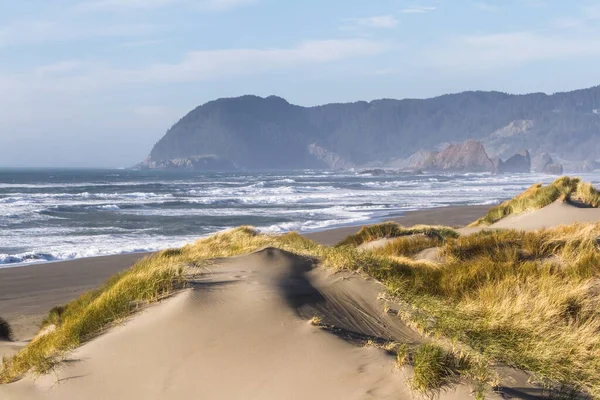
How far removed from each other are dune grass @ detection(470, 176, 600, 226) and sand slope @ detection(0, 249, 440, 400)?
47.0ft

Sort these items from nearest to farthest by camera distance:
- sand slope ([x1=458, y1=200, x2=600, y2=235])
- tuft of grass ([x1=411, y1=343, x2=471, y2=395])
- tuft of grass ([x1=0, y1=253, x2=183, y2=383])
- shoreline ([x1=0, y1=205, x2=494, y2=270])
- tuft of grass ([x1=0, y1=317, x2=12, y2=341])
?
tuft of grass ([x1=411, y1=343, x2=471, y2=395]) < tuft of grass ([x1=0, y1=253, x2=183, y2=383]) < tuft of grass ([x1=0, y1=317, x2=12, y2=341]) < sand slope ([x1=458, y1=200, x2=600, y2=235]) < shoreline ([x1=0, y1=205, x2=494, y2=270])

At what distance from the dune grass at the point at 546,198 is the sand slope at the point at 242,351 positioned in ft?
47.0

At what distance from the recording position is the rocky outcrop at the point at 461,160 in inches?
6688

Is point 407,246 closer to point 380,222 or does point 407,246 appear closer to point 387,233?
point 387,233

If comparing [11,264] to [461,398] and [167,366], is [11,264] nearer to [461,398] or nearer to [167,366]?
[167,366]

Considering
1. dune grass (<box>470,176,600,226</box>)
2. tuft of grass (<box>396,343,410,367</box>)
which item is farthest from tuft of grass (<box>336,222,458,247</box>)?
tuft of grass (<box>396,343,410,367</box>)

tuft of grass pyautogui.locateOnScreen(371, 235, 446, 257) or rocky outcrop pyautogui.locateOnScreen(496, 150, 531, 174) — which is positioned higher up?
tuft of grass pyautogui.locateOnScreen(371, 235, 446, 257)

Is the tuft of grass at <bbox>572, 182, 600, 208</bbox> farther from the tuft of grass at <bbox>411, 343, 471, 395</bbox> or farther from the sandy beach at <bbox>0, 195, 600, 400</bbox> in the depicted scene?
the tuft of grass at <bbox>411, 343, 471, 395</bbox>

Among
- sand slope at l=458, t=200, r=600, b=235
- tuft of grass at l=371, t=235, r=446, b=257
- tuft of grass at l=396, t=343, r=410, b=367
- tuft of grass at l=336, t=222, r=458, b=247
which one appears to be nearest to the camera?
tuft of grass at l=396, t=343, r=410, b=367

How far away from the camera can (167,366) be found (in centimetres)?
545

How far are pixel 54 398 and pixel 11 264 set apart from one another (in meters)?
13.5

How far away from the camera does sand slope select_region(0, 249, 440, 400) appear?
15.7 ft

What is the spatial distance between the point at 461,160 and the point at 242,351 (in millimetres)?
173873

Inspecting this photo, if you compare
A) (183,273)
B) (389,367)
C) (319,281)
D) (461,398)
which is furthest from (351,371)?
(183,273)
